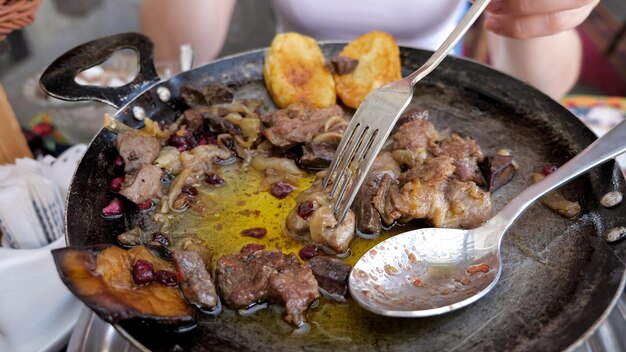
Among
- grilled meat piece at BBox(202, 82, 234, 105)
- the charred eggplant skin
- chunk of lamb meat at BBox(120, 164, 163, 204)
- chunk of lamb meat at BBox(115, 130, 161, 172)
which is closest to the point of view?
the charred eggplant skin

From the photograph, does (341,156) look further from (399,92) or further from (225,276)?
(225,276)

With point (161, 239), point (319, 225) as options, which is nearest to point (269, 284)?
point (319, 225)

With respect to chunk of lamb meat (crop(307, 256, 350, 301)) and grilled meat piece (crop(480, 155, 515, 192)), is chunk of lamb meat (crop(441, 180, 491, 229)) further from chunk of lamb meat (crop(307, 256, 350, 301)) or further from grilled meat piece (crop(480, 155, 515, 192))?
chunk of lamb meat (crop(307, 256, 350, 301))

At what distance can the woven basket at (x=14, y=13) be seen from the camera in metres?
2.57

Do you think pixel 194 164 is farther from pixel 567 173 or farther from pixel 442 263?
pixel 567 173

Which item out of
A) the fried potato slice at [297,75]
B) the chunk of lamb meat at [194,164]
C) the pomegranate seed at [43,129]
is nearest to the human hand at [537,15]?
the fried potato slice at [297,75]

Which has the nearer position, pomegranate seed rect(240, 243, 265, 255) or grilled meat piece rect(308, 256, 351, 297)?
grilled meat piece rect(308, 256, 351, 297)

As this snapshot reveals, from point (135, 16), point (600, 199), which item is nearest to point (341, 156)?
point (600, 199)

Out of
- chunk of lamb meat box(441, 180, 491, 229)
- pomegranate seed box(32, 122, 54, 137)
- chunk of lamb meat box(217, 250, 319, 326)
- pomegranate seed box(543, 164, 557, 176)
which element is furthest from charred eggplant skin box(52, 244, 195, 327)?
pomegranate seed box(32, 122, 54, 137)

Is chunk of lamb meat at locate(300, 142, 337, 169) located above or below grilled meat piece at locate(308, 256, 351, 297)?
above

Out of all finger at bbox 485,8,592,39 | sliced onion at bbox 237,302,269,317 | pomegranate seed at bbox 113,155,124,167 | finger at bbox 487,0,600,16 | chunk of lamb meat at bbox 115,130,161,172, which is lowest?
sliced onion at bbox 237,302,269,317

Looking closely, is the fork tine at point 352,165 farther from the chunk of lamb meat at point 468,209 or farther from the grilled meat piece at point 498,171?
the grilled meat piece at point 498,171

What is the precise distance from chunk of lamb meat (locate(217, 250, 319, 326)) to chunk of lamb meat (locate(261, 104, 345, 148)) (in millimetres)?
755

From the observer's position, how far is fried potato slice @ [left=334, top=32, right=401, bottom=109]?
9.23 feet
